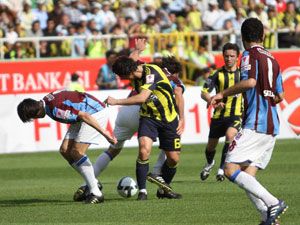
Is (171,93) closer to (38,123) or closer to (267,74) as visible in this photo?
(267,74)

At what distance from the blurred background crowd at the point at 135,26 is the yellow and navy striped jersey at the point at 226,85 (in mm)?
10968

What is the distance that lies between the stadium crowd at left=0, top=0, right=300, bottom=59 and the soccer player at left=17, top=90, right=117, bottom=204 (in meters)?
14.7

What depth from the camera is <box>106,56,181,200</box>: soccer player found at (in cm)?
1421

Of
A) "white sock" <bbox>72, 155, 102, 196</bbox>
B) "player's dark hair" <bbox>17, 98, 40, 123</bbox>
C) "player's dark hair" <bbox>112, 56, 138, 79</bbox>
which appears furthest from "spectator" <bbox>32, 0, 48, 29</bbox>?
"player's dark hair" <bbox>17, 98, 40, 123</bbox>

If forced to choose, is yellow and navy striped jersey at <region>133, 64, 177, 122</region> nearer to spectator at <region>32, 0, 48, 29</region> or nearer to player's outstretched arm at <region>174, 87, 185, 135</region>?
player's outstretched arm at <region>174, 87, 185, 135</region>

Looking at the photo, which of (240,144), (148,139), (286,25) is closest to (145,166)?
(148,139)

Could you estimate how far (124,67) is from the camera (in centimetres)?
1395

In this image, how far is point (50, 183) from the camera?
17766 millimetres

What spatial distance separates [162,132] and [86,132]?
1.03 m

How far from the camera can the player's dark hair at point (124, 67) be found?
13.9 meters

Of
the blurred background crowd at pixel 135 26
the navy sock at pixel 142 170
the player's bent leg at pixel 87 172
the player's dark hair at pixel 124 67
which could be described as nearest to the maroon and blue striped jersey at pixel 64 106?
the player's bent leg at pixel 87 172

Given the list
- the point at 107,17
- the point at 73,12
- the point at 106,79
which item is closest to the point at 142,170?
the point at 106,79

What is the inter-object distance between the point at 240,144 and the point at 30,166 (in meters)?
10.5

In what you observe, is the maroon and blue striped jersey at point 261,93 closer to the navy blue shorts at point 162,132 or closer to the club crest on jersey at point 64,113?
the navy blue shorts at point 162,132
